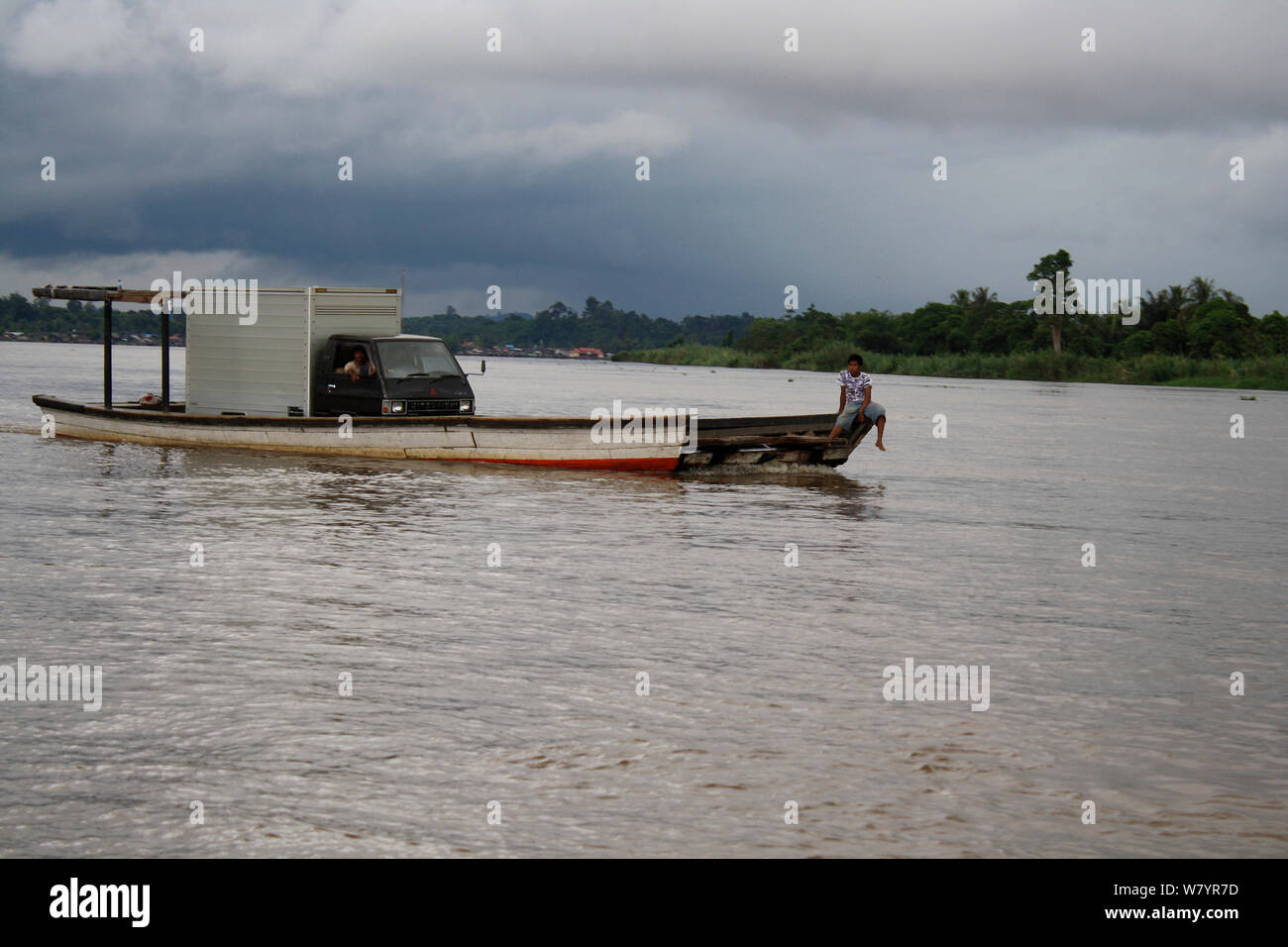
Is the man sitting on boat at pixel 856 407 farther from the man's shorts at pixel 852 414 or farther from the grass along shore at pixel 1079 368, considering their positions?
the grass along shore at pixel 1079 368

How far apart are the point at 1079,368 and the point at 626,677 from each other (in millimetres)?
106508

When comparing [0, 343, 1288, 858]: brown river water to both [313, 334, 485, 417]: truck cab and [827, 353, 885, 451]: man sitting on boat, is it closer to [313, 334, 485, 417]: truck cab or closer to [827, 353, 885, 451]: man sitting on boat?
[827, 353, 885, 451]: man sitting on boat

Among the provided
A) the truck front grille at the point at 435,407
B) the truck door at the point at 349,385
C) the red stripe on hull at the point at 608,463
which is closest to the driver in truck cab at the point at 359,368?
the truck door at the point at 349,385

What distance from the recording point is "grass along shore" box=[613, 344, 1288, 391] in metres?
92.2

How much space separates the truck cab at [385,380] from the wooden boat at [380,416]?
0.07 ft

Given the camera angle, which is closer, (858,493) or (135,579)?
(135,579)

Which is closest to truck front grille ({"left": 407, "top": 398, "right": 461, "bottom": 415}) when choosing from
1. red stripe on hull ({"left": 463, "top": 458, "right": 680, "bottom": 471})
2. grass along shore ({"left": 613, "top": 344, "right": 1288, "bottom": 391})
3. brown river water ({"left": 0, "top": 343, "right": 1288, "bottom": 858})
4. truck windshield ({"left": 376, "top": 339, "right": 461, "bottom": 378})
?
truck windshield ({"left": 376, "top": 339, "right": 461, "bottom": 378})

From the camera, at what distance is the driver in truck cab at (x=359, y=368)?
2183 centimetres

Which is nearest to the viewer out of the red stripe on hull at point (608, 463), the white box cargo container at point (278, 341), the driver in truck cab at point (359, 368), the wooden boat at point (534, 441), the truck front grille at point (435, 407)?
the wooden boat at point (534, 441)

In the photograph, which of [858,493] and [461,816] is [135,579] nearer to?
[461,816]

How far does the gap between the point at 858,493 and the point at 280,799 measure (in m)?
15.9

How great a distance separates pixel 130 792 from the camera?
5.92 m

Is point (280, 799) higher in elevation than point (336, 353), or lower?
lower
